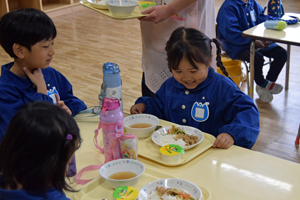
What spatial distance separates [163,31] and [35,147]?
1.27m

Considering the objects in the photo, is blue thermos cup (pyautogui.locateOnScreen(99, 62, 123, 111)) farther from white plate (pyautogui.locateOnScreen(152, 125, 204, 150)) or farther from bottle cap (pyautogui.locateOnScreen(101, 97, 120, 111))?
bottle cap (pyautogui.locateOnScreen(101, 97, 120, 111))

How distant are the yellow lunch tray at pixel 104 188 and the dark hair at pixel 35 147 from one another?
0.25 meters

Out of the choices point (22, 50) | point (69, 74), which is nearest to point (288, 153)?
point (22, 50)

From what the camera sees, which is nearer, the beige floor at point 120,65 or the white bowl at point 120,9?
the white bowl at point 120,9

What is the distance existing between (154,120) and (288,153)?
1.36 metres

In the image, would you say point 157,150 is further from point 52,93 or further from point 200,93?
point 52,93

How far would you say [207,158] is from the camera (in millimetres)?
1214

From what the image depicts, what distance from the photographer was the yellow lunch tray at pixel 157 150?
1215 millimetres

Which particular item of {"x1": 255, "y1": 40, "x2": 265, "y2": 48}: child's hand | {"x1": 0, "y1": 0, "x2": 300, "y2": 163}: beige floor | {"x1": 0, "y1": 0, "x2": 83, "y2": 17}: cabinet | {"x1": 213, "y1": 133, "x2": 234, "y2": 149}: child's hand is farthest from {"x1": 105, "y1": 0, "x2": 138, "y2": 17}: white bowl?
{"x1": 0, "y1": 0, "x2": 83, "y2": 17}: cabinet

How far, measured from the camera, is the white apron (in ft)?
6.02

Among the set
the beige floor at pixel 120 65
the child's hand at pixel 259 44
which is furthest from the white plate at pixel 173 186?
the child's hand at pixel 259 44

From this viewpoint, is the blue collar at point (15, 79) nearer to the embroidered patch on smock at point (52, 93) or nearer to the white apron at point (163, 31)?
the embroidered patch on smock at point (52, 93)

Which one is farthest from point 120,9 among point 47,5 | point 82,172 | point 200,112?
point 47,5

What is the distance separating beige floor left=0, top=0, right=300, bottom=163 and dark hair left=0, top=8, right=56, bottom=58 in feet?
5.36
